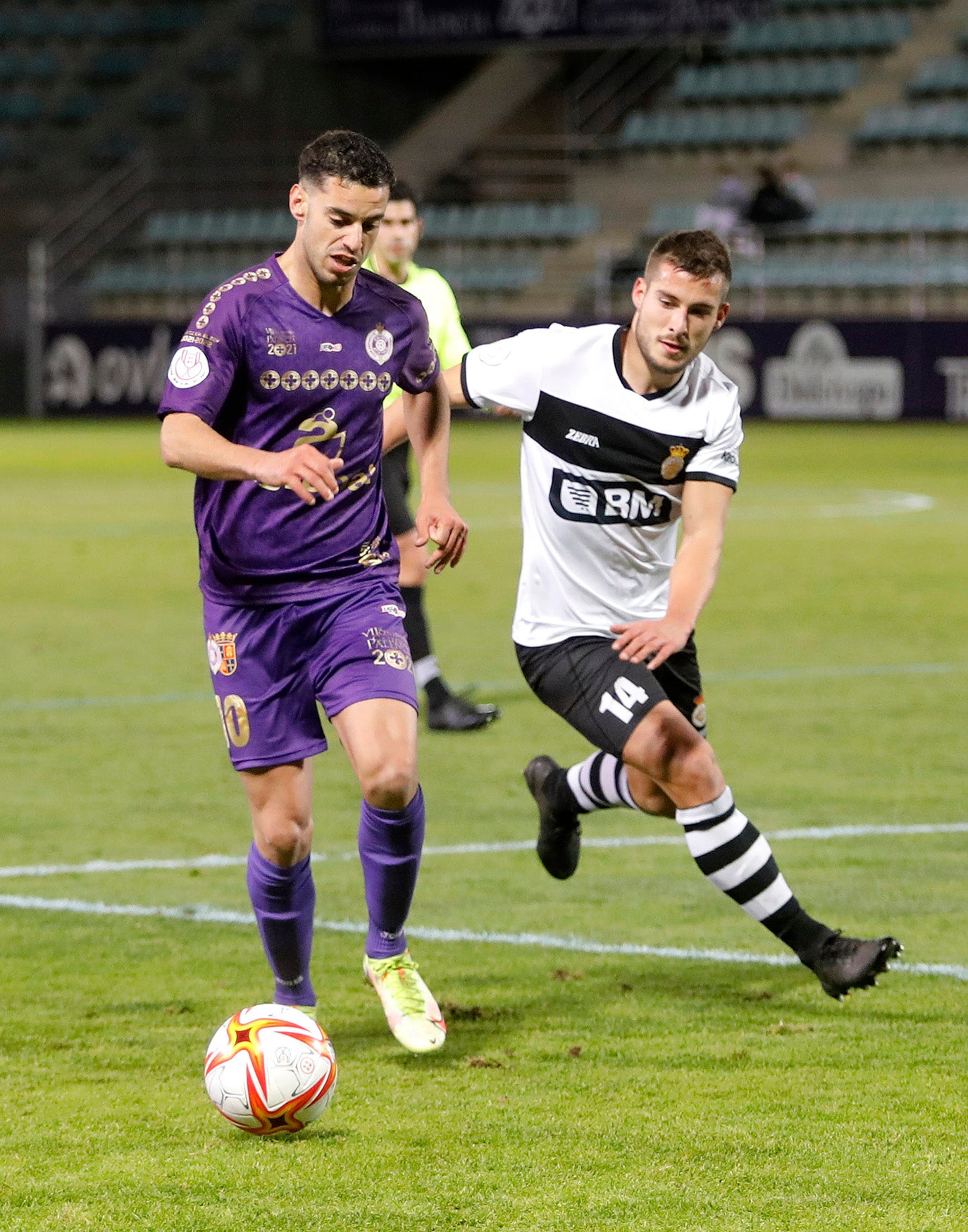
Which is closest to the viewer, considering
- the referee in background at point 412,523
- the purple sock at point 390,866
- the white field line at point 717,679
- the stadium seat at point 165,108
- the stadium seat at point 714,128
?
the purple sock at point 390,866

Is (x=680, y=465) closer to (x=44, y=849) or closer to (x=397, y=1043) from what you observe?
(x=397, y=1043)

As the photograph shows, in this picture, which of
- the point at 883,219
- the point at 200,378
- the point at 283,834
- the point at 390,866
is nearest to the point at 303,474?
the point at 200,378

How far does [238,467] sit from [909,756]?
420cm

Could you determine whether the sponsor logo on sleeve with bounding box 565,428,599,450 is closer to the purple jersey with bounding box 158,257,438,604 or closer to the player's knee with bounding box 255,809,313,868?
the purple jersey with bounding box 158,257,438,604

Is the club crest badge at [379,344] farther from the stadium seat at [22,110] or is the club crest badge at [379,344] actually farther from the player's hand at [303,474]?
the stadium seat at [22,110]

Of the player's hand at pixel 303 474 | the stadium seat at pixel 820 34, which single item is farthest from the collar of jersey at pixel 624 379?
the stadium seat at pixel 820 34

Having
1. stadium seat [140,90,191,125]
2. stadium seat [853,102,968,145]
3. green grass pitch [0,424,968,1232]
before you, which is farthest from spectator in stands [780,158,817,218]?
green grass pitch [0,424,968,1232]

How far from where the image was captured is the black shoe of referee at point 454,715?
827 centimetres

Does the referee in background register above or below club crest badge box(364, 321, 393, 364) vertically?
below

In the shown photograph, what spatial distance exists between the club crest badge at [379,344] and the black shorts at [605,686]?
97 centimetres

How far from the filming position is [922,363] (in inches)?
993

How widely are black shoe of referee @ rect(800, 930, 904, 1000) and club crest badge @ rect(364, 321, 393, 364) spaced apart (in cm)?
165

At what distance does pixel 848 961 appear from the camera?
15.0 feet

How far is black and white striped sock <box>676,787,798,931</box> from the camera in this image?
4.71 metres
